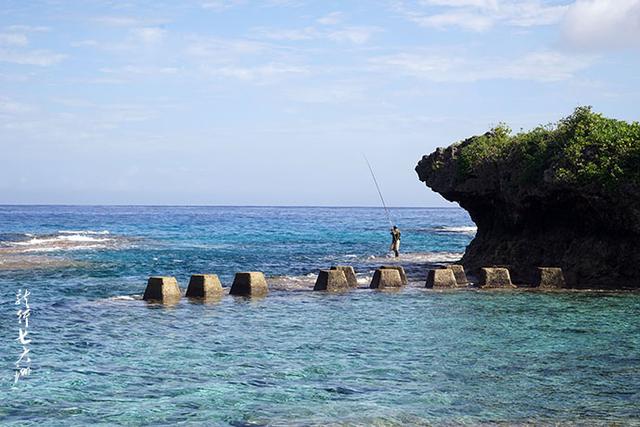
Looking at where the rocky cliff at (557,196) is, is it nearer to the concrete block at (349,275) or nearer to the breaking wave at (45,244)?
the concrete block at (349,275)

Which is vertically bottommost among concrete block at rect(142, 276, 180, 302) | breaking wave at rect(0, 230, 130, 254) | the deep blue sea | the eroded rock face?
breaking wave at rect(0, 230, 130, 254)

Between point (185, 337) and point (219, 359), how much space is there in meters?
2.86

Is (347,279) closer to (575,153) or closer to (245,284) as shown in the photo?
(245,284)

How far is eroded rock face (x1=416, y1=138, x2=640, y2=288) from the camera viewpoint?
1252 inches

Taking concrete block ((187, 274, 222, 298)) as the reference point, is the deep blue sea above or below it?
below

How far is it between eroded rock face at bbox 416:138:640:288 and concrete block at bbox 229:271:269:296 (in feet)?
39.0

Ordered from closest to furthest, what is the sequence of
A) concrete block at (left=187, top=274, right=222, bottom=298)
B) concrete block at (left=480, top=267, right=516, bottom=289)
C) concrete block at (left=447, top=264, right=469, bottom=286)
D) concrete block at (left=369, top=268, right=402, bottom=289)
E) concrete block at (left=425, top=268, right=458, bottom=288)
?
concrete block at (left=187, top=274, right=222, bottom=298), concrete block at (left=425, top=268, right=458, bottom=288), concrete block at (left=369, top=268, right=402, bottom=289), concrete block at (left=480, top=267, right=516, bottom=289), concrete block at (left=447, top=264, right=469, bottom=286)

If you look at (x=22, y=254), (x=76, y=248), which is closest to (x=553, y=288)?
(x=22, y=254)

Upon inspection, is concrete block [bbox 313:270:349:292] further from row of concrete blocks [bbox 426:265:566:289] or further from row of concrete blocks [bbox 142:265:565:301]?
row of concrete blocks [bbox 426:265:566:289]

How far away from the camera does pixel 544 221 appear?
36344mm

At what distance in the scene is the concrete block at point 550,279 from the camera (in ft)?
100

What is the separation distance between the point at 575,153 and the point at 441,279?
7.56m

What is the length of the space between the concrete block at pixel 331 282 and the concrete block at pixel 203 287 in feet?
13.0

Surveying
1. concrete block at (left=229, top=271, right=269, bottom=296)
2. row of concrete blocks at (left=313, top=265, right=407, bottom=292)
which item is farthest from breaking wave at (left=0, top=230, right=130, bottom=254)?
row of concrete blocks at (left=313, top=265, right=407, bottom=292)
